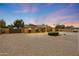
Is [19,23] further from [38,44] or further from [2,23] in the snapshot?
[38,44]

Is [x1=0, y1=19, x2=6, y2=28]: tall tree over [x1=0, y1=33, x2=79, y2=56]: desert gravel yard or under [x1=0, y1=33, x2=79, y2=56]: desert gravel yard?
over

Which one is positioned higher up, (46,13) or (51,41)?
(46,13)

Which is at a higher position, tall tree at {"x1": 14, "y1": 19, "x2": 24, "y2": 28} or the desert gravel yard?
tall tree at {"x1": 14, "y1": 19, "x2": 24, "y2": 28}

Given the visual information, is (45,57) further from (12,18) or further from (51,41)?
(12,18)

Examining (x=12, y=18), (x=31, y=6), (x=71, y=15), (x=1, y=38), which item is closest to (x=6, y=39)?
(x=1, y=38)

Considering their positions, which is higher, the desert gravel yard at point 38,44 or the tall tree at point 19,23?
the tall tree at point 19,23

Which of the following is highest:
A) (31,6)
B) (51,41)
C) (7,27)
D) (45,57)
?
(31,6)

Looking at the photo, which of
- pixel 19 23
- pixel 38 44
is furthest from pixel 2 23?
pixel 38 44

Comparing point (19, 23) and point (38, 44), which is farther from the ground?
point (19, 23)
